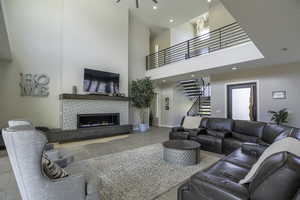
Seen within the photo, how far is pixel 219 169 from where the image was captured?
6.81 ft

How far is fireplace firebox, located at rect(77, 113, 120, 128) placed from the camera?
5836mm

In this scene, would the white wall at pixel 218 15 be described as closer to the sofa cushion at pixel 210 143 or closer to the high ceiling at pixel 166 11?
the high ceiling at pixel 166 11

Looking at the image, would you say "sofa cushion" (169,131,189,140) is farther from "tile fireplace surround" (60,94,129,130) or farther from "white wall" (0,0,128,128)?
"white wall" (0,0,128,128)

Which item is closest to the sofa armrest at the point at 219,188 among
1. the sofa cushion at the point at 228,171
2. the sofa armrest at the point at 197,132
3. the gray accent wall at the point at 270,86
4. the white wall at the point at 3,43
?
the sofa cushion at the point at 228,171

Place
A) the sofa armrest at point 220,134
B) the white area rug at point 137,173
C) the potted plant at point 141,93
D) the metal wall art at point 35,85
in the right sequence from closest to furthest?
the white area rug at point 137,173, the sofa armrest at point 220,134, the metal wall art at point 35,85, the potted plant at point 141,93

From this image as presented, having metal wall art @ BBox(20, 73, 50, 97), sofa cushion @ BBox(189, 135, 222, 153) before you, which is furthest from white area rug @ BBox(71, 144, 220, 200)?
metal wall art @ BBox(20, 73, 50, 97)

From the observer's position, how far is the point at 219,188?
1284 mm

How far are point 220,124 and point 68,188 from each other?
14.2 ft

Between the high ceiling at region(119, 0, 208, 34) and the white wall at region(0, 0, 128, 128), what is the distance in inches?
48.6

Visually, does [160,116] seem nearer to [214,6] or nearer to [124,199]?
[214,6]

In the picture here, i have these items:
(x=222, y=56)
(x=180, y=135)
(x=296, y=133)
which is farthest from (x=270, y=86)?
(x=180, y=135)

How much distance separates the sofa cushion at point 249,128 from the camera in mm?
3846

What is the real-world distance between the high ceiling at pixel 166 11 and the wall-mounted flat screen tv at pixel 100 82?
350 cm

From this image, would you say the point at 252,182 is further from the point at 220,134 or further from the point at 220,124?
the point at 220,124
